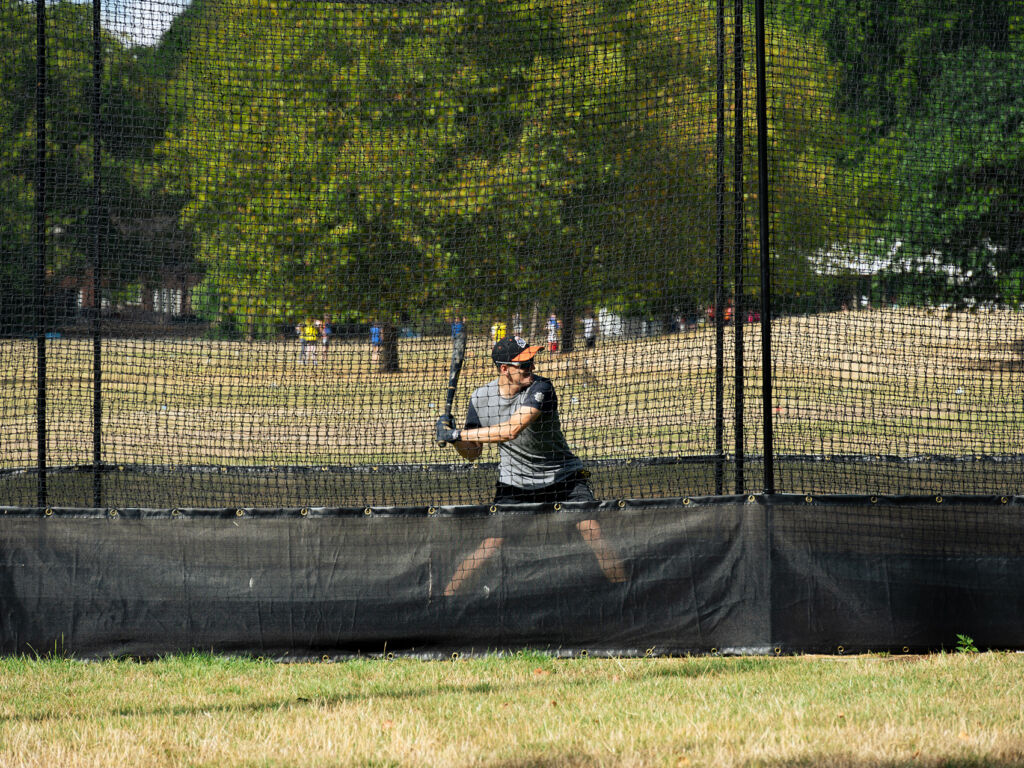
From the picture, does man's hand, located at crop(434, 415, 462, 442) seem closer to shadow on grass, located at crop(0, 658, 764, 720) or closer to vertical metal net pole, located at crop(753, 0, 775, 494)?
shadow on grass, located at crop(0, 658, 764, 720)

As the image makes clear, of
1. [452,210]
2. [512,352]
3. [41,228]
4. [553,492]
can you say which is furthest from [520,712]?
[452,210]

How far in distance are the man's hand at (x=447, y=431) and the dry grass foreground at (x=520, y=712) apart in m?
1.21

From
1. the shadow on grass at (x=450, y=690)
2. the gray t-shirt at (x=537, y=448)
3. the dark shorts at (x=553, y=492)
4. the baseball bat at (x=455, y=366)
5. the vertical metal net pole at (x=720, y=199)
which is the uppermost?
the vertical metal net pole at (x=720, y=199)

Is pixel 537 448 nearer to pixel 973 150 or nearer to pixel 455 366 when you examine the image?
pixel 455 366

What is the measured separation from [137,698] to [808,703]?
2.48m

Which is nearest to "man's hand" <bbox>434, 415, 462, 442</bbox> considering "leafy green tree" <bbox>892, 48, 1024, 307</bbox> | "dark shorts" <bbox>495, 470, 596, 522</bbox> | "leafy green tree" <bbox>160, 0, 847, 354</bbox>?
"dark shorts" <bbox>495, 470, 596, 522</bbox>

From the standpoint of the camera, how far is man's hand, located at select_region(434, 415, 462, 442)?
5.24 meters

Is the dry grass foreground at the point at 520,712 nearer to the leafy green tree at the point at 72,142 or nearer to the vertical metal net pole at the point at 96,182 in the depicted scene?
the vertical metal net pole at the point at 96,182

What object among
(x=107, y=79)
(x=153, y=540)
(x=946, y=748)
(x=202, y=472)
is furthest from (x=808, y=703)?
(x=107, y=79)

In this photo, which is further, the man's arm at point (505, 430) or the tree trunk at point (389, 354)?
the tree trunk at point (389, 354)

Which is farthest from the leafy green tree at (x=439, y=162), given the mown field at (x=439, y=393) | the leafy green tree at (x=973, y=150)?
the leafy green tree at (x=973, y=150)

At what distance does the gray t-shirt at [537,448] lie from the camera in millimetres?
5230

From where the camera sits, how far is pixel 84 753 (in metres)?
3.20

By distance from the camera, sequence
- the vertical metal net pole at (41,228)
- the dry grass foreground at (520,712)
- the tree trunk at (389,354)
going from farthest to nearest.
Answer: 1. the tree trunk at (389,354)
2. the vertical metal net pole at (41,228)
3. the dry grass foreground at (520,712)
